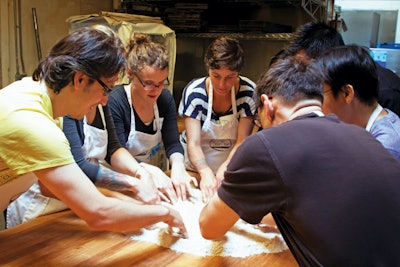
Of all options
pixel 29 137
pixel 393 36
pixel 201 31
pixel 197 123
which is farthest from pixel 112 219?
pixel 393 36

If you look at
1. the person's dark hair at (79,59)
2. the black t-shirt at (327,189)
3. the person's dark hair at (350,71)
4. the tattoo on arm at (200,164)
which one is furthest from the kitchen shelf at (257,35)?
the black t-shirt at (327,189)

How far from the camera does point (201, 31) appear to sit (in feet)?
10.8

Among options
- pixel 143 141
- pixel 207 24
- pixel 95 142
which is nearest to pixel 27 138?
pixel 95 142

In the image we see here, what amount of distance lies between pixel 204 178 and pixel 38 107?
0.83 metres

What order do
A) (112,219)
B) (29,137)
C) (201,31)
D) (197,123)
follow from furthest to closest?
(201,31) → (197,123) → (112,219) → (29,137)

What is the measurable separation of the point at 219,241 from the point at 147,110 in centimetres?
77

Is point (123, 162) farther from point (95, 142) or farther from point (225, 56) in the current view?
point (225, 56)

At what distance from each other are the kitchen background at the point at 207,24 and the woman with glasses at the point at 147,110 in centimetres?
143

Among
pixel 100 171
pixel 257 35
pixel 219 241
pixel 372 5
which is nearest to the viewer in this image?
pixel 219 241

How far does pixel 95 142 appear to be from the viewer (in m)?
1.51

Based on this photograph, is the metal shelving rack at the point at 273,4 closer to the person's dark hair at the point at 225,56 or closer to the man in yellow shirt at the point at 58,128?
the person's dark hair at the point at 225,56

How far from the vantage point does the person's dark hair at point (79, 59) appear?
3.29 ft

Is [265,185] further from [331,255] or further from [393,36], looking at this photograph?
[393,36]

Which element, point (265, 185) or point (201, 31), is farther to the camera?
point (201, 31)
